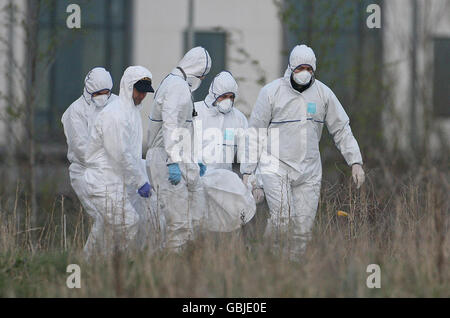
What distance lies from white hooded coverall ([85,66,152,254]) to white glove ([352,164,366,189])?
178cm

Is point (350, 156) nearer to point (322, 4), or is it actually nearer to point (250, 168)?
point (250, 168)

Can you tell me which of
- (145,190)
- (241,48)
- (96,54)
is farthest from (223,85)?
(96,54)

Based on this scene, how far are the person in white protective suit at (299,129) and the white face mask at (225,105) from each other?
3.78 ft

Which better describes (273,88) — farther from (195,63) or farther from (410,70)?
(410,70)

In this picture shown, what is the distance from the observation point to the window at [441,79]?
533 inches

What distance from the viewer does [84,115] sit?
9.30 m

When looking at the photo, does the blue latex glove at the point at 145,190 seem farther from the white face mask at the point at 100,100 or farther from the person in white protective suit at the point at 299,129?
the white face mask at the point at 100,100

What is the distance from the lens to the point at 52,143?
1255 cm

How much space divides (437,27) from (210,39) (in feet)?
13.4

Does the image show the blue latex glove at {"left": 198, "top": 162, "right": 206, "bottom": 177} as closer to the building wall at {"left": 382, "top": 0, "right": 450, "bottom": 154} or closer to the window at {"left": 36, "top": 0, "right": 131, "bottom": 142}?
the building wall at {"left": 382, "top": 0, "right": 450, "bottom": 154}

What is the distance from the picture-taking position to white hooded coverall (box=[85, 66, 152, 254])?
25.7 feet

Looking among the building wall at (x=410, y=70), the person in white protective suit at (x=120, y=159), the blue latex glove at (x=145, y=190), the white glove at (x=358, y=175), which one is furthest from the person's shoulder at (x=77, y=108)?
the building wall at (x=410, y=70)

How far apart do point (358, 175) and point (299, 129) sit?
26.4 inches

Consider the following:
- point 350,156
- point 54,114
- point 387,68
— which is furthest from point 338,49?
point 350,156
